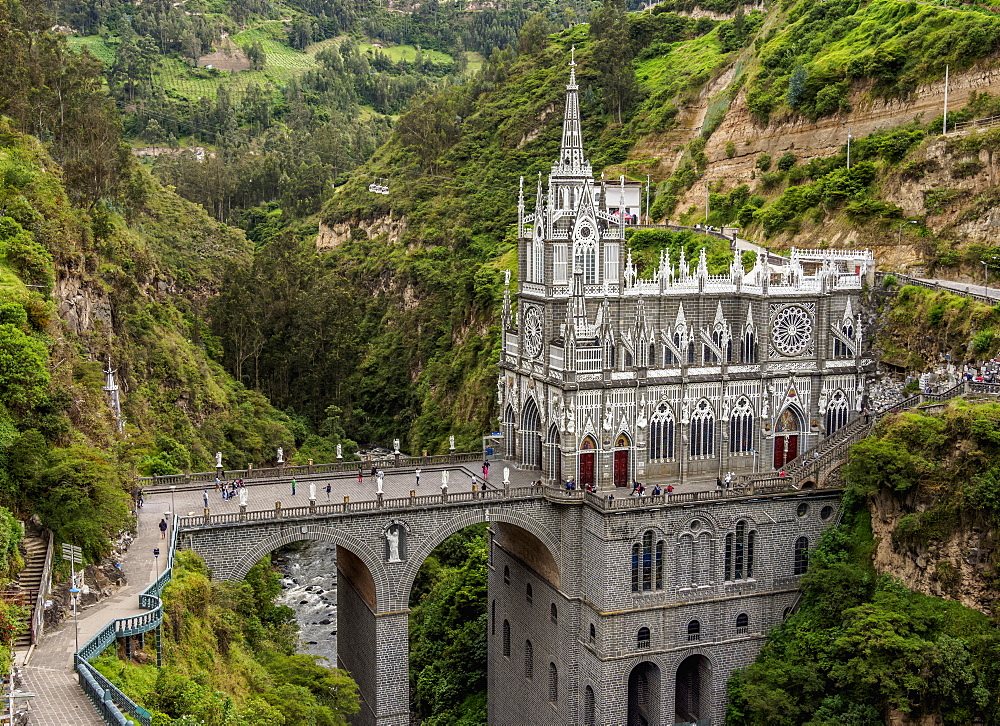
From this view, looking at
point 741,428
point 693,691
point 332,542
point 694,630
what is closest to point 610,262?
point 741,428

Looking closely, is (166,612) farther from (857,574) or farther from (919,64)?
(919,64)

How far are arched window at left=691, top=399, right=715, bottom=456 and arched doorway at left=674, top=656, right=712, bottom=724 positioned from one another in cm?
1033

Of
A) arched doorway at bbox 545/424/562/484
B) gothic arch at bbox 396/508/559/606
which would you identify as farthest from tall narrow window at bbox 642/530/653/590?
arched doorway at bbox 545/424/562/484

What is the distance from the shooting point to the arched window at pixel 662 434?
55.8 metres

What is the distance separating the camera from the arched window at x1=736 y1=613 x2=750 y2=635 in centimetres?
5506

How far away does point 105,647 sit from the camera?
35.4 m

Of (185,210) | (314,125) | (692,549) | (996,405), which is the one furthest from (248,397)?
(314,125)

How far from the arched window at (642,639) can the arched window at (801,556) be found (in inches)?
331

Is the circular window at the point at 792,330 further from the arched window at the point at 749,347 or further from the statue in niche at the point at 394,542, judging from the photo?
the statue in niche at the point at 394,542

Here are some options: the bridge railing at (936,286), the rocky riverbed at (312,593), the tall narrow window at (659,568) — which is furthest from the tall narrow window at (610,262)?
the rocky riverbed at (312,593)

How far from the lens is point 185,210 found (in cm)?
11644

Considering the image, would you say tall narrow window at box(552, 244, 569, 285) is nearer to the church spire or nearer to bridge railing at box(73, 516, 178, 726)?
the church spire

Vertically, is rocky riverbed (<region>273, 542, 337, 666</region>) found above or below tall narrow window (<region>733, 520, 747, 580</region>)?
below

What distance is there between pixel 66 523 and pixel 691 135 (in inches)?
3158
